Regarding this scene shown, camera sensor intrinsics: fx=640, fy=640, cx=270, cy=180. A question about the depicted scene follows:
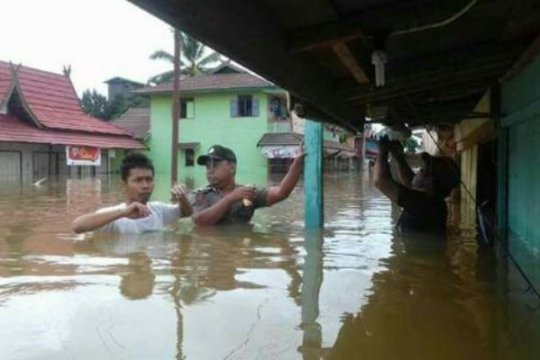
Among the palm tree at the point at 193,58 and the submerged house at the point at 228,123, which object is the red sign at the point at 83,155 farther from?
the palm tree at the point at 193,58

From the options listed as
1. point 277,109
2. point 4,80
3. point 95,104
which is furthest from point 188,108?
point 95,104

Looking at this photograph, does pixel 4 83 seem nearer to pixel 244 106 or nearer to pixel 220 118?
pixel 220 118

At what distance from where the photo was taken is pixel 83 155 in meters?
29.8

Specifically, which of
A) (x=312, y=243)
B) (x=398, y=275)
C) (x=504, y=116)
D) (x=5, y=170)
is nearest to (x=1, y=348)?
(x=398, y=275)

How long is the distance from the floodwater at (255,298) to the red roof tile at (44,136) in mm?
20204

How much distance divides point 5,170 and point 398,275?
24006 mm

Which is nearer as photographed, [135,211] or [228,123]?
[135,211]

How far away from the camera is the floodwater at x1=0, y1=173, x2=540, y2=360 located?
3121 millimetres

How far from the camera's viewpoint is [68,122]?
3027cm

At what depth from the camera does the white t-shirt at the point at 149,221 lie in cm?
605

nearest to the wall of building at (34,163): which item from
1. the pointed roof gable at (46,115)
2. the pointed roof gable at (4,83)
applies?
the pointed roof gable at (46,115)

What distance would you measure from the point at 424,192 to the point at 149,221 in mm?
3070

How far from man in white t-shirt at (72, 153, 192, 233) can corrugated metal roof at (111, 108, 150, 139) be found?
31850 mm

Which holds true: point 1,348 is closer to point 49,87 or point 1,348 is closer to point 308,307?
point 308,307
